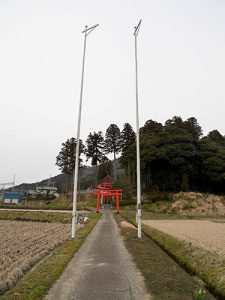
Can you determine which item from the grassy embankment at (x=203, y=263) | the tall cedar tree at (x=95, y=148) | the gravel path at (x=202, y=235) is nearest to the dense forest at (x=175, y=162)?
the tall cedar tree at (x=95, y=148)

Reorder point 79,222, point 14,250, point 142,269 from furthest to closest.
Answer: point 79,222, point 14,250, point 142,269

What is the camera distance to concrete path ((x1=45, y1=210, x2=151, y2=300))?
6287 millimetres

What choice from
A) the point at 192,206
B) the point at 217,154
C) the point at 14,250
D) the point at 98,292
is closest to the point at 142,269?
the point at 98,292

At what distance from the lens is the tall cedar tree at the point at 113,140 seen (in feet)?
252

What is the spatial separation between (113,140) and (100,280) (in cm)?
6994

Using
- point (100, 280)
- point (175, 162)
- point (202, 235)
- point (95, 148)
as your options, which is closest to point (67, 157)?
point (95, 148)

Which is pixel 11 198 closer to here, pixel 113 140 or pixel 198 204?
pixel 113 140

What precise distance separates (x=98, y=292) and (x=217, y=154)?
192 ft

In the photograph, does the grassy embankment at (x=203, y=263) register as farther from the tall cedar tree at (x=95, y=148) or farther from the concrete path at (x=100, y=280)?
the tall cedar tree at (x=95, y=148)

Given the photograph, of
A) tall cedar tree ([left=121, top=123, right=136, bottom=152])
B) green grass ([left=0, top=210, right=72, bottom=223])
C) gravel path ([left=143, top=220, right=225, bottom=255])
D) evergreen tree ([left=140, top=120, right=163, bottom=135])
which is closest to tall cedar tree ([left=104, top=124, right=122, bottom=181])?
tall cedar tree ([left=121, top=123, right=136, bottom=152])

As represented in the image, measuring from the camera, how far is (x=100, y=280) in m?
7.50

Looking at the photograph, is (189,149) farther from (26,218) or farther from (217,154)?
(26,218)

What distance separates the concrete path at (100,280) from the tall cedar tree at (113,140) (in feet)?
215

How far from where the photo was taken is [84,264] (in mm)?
9664
